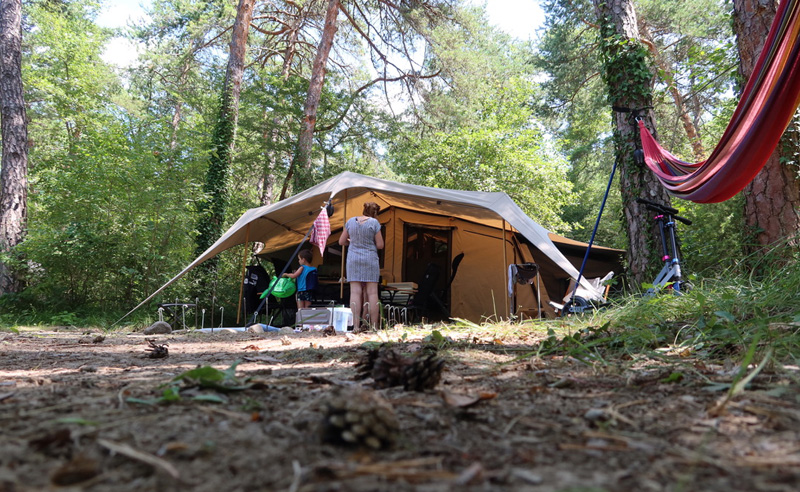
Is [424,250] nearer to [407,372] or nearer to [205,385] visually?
[407,372]

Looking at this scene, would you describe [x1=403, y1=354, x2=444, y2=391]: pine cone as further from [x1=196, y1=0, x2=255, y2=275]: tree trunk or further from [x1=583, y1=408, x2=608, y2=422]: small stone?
[x1=196, y1=0, x2=255, y2=275]: tree trunk

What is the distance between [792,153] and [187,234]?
27.0 feet

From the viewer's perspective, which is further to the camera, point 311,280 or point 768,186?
point 311,280

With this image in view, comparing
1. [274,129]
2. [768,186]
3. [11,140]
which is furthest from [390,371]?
[274,129]

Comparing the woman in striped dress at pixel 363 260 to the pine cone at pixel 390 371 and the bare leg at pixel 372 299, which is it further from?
the pine cone at pixel 390 371

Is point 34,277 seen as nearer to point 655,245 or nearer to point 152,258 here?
point 152,258

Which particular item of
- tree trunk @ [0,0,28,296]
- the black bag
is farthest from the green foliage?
tree trunk @ [0,0,28,296]

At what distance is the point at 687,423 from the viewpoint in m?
1.05

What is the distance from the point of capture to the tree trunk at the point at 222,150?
30.6ft

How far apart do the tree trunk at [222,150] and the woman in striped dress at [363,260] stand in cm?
500

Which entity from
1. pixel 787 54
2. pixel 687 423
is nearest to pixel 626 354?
pixel 687 423

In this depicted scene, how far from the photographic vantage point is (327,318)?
5.32 metres

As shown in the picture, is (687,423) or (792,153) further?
(792,153)

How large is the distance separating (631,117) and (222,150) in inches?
316
